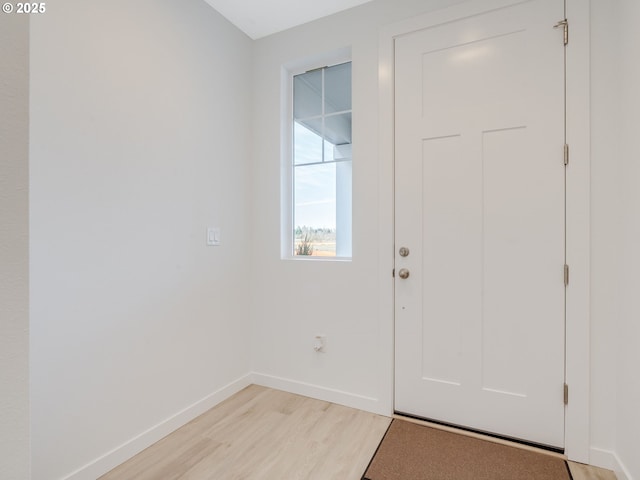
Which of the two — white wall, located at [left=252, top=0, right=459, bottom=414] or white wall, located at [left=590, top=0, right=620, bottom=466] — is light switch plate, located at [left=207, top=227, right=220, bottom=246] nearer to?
white wall, located at [left=252, top=0, right=459, bottom=414]

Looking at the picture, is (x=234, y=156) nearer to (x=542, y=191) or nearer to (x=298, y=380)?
(x=298, y=380)

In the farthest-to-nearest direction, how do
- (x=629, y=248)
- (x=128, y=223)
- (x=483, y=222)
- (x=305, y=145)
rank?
1. (x=305, y=145)
2. (x=483, y=222)
3. (x=128, y=223)
4. (x=629, y=248)

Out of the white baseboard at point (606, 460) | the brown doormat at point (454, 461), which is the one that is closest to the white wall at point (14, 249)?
the brown doormat at point (454, 461)

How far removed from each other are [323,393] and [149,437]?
108 centimetres

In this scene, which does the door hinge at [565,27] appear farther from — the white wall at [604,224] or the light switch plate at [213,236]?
the light switch plate at [213,236]

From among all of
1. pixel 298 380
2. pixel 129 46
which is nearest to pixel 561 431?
pixel 298 380

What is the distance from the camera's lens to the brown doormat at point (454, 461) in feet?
5.10

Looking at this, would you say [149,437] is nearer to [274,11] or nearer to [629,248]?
[629,248]

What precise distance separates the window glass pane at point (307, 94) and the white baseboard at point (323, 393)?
203 centimetres

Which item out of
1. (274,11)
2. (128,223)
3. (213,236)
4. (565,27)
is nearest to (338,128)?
(274,11)

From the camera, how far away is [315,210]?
2.52 m

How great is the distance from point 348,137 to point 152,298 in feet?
5.42

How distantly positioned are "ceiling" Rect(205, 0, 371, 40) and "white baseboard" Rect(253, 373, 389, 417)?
8.58 feet

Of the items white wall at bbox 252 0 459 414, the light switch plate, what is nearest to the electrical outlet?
white wall at bbox 252 0 459 414
